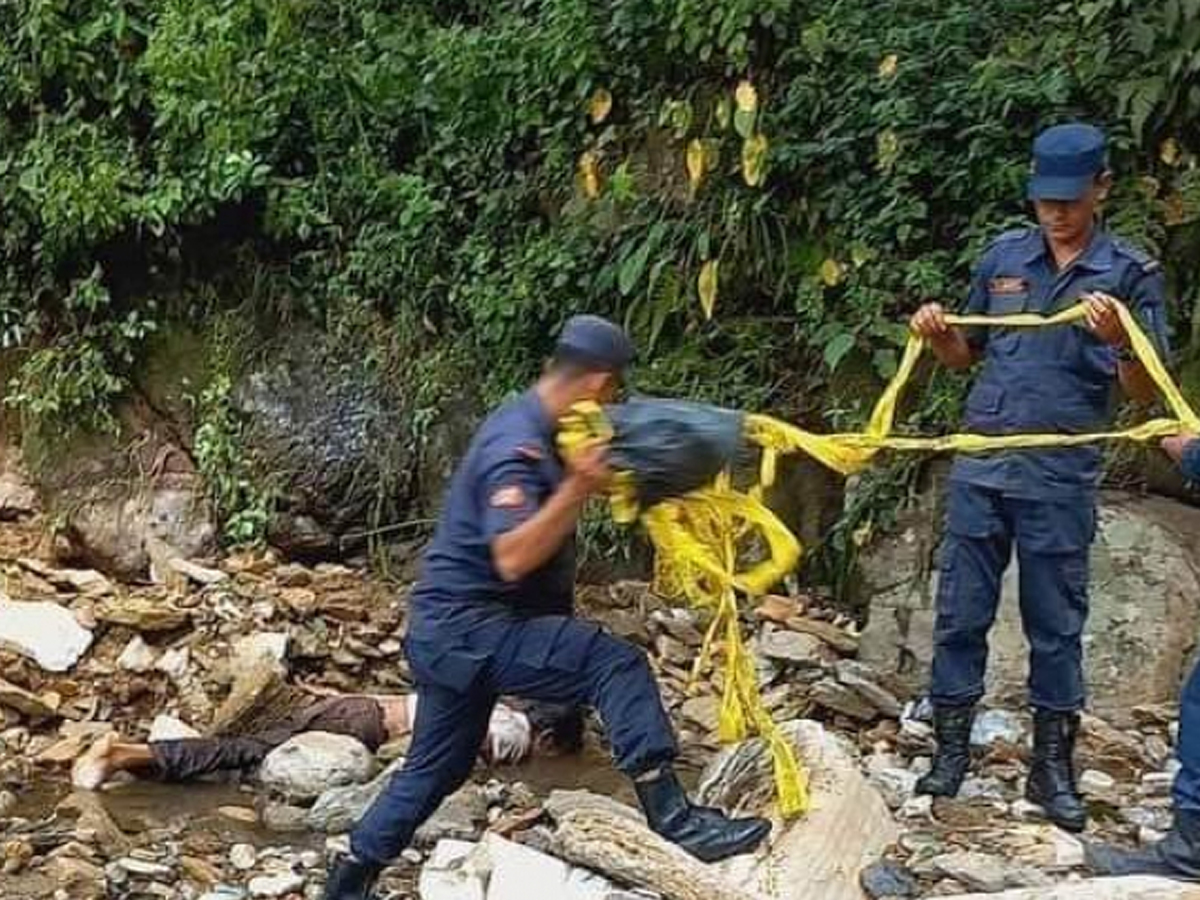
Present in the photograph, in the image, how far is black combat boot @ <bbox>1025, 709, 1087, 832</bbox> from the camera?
448cm

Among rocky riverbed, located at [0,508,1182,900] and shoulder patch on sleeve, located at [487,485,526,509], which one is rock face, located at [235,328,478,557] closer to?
rocky riverbed, located at [0,508,1182,900]

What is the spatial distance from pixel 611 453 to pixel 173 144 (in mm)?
5045

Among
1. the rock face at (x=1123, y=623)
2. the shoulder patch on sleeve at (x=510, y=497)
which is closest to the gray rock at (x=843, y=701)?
the rock face at (x=1123, y=623)

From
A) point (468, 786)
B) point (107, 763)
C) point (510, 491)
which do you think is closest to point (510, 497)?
point (510, 491)

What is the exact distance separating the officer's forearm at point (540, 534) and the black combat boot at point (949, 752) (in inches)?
59.0

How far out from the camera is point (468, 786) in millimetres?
5418

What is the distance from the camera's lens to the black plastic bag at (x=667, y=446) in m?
3.60

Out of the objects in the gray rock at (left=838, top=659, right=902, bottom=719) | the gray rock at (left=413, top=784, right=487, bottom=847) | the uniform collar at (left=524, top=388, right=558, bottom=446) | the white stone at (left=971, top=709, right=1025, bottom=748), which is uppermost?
the uniform collar at (left=524, top=388, right=558, bottom=446)

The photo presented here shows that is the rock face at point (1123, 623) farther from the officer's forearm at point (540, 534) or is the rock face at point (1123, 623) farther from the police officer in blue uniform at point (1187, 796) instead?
the officer's forearm at point (540, 534)

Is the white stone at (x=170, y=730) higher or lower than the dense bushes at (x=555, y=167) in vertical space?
lower

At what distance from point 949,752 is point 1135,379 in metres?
1.14

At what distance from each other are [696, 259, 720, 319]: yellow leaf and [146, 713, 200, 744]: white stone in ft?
8.57

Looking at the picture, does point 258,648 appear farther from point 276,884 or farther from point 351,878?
point 351,878

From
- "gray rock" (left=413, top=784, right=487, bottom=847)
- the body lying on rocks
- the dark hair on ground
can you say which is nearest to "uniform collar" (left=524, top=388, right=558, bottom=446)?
"gray rock" (left=413, top=784, right=487, bottom=847)
